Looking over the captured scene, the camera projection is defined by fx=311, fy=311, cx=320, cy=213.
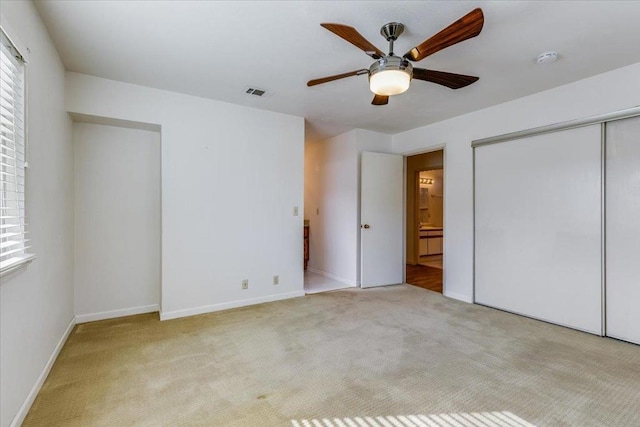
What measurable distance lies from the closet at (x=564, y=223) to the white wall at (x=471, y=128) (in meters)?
0.10

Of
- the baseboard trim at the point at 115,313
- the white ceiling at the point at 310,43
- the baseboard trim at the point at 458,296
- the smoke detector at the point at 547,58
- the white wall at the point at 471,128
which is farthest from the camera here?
the baseboard trim at the point at 458,296

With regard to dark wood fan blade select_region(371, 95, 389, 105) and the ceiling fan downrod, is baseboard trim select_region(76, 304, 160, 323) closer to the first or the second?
dark wood fan blade select_region(371, 95, 389, 105)

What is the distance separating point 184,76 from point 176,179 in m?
1.09

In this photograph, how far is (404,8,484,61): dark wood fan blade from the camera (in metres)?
1.64

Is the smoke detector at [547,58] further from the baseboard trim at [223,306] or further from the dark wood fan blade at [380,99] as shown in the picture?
the baseboard trim at [223,306]

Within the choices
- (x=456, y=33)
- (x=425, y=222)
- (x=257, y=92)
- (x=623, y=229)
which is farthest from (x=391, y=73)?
(x=425, y=222)

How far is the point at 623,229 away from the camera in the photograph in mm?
2811

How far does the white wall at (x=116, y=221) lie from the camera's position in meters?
3.30

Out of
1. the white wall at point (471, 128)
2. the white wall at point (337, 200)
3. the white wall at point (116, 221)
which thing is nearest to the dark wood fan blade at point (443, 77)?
the white wall at point (471, 128)

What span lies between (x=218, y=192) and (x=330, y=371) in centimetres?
237

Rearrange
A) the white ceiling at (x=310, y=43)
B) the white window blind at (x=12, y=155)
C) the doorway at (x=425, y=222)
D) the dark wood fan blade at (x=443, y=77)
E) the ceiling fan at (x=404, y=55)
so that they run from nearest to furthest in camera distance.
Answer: the white window blind at (x=12, y=155)
the ceiling fan at (x=404, y=55)
the white ceiling at (x=310, y=43)
the dark wood fan blade at (x=443, y=77)
the doorway at (x=425, y=222)

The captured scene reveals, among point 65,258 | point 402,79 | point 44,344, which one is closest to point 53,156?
point 65,258

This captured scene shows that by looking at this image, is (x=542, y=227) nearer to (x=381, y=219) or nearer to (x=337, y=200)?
(x=381, y=219)

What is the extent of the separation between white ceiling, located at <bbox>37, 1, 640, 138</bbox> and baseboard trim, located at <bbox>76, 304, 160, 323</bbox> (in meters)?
2.47
